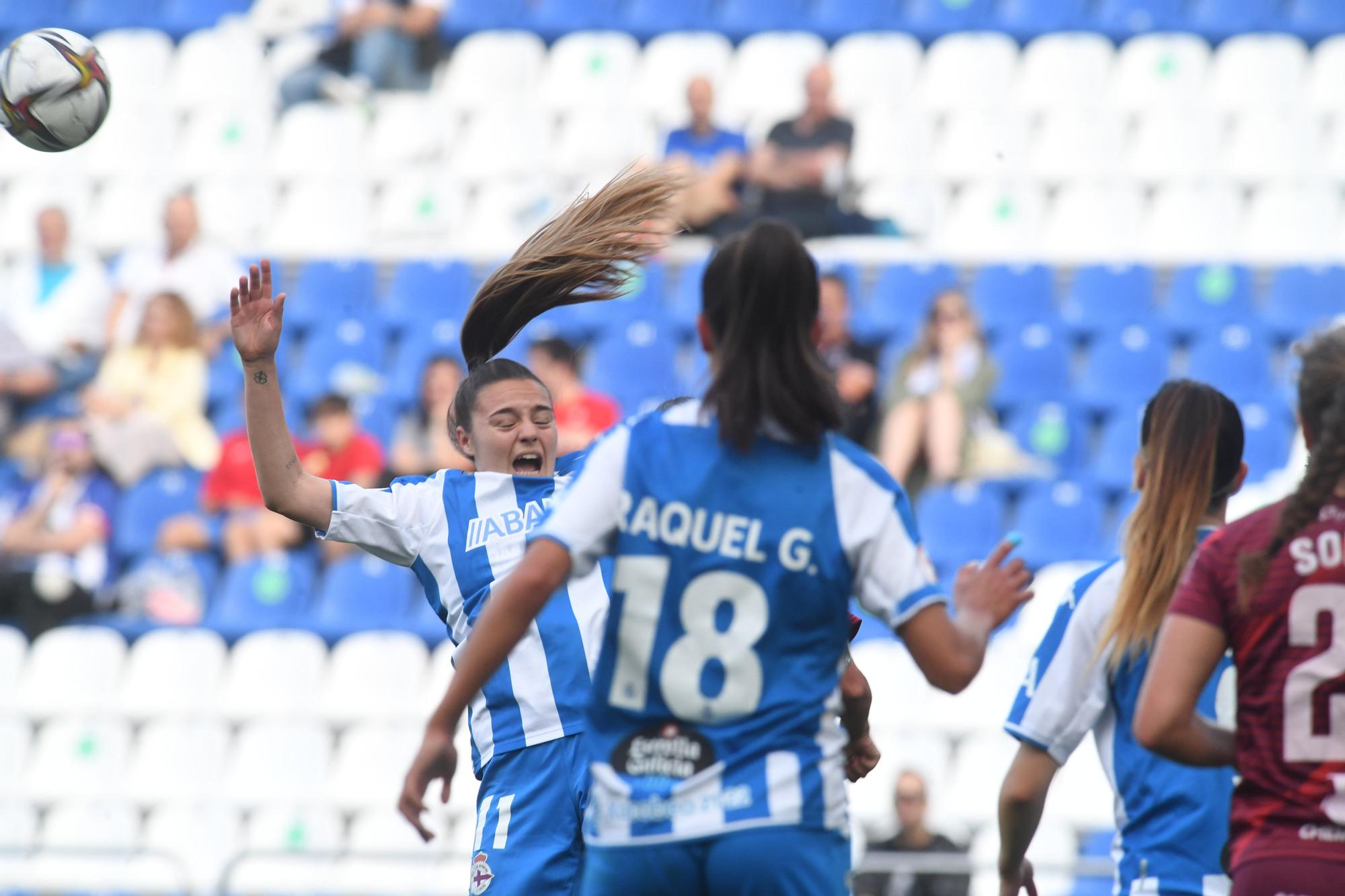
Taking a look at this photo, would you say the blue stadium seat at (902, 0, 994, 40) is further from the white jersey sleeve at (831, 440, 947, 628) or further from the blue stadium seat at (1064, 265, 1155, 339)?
the white jersey sleeve at (831, 440, 947, 628)

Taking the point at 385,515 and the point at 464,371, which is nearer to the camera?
the point at 385,515

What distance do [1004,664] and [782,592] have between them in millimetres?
6089

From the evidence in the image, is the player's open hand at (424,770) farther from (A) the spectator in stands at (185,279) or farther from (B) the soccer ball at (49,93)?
(A) the spectator in stands at (185,279)

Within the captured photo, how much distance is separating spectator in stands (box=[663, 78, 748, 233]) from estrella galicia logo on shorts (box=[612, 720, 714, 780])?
27.7 ft

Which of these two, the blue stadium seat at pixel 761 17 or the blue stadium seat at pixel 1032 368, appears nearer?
the blue stadium seat at pixel 1032 368

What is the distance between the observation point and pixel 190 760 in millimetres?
9688

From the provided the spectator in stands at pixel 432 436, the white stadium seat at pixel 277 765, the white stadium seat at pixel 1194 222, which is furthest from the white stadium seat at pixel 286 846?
the white stadium seat at pixel 1194 222

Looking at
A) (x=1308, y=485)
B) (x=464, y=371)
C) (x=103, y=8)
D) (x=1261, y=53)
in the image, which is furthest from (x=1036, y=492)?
(x=103, y=8)

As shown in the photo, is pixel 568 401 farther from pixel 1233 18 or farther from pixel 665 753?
pixel 665 753

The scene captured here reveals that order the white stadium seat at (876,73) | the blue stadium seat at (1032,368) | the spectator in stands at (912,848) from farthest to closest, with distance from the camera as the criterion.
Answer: the white stadium seat at (876,73) → the blue stadium seat at (1032,368) → the spectator in stands at (912,848)

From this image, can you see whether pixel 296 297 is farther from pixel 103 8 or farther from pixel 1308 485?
pixel 1308 485

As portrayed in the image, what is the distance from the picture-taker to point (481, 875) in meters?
4.80

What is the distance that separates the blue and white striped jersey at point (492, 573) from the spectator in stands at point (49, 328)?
7.33 metres

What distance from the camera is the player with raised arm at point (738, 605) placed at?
343 centimetres
